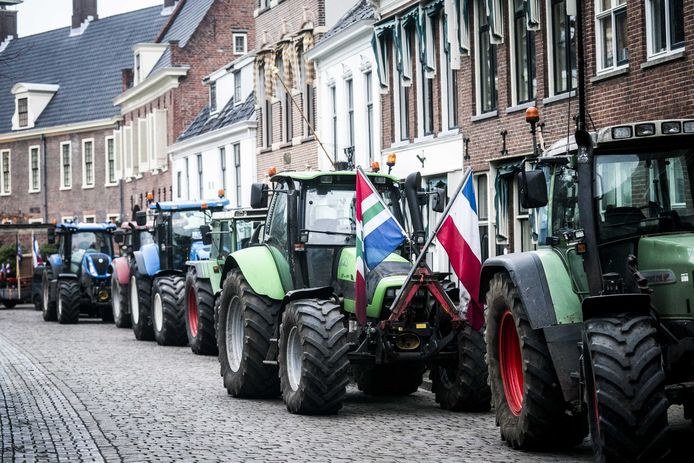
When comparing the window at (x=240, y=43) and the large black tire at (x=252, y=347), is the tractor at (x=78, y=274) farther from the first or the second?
the window at (x=240, y=43)

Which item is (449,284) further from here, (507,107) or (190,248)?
(190,248)

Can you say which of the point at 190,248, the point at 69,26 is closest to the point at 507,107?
the point at 190,248

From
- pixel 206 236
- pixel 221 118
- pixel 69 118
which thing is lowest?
pixel 206 236

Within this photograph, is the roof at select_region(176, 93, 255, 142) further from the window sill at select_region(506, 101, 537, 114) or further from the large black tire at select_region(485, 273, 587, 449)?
the large black tire at select_region(485, 273, 587, 449)

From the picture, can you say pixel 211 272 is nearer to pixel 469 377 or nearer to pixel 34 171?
pixel 469 377

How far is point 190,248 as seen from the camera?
26.1 metres

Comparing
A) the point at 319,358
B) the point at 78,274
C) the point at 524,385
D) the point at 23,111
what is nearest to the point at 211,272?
the point at 319,358

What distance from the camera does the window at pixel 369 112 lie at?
1260 inches

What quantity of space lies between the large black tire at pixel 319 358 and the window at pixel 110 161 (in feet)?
172

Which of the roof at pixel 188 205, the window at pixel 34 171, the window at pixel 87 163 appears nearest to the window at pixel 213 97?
the window at pixel 87 163

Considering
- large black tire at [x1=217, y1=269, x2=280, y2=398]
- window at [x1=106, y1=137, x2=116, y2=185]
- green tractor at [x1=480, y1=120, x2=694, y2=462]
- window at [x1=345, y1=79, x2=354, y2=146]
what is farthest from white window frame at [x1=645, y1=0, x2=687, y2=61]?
window at [x1=106, y1=137, x2=116, y2=185]

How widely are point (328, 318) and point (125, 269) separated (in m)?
16.3

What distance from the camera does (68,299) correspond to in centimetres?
3181

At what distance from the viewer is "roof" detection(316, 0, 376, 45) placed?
32.7m
